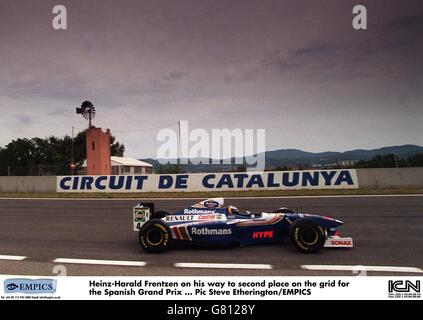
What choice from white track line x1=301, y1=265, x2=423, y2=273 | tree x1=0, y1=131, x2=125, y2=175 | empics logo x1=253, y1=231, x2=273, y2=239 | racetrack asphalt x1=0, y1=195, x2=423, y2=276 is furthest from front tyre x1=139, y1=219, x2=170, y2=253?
tree x1=0, y1=131, x2=125, y2=175

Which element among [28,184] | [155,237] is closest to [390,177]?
[155,237]

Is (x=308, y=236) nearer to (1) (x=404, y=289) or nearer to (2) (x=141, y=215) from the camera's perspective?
(1) (x=404, y=289)

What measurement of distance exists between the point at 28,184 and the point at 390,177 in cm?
2041

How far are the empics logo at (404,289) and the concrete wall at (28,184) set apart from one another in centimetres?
1861

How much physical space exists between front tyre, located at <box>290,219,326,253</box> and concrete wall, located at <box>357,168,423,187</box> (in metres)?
12.3

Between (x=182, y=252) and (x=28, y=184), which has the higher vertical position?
(x=28, y=184)

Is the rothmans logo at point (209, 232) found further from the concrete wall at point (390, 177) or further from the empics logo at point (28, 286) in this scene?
the concrete wall at point (390, 177)

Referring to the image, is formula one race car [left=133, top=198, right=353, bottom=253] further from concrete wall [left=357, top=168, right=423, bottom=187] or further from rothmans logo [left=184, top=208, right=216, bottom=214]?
concrete wall [left=357, top=168, right=423, bottom=187]

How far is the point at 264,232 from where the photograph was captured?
189 inches

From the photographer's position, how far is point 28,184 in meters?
18.8

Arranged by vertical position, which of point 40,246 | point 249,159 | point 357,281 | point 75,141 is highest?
point 75,141

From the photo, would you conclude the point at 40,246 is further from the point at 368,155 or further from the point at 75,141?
the point at 75,141

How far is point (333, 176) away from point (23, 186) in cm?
1801
